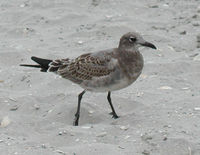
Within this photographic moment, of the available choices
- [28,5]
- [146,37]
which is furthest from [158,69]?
[28,5]

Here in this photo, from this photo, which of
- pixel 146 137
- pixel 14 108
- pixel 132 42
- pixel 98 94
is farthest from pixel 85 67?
pixel 146 137

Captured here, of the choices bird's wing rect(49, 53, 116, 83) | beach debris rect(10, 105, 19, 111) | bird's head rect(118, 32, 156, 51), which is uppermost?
bird's head rect(118, 32, 156, 51)

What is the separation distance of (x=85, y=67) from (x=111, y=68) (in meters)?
0.41

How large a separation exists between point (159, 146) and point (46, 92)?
214 cm

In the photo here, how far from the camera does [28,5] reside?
9.77 m

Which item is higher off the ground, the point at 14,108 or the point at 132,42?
the point at 132,42

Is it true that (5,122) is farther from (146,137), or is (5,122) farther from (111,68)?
(146,137)

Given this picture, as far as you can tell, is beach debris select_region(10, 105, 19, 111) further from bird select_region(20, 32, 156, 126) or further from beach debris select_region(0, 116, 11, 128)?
bird select_region(20, 32, 156, 126)

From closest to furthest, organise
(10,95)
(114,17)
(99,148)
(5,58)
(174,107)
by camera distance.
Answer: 1. (99,148)
2. (174,107)
3. (10,95)
4. (5,58)
5. (114,17)

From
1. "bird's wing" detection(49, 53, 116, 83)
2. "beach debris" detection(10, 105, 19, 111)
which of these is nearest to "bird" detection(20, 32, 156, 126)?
"bird's wing" detection(49, 53, 116, 83)

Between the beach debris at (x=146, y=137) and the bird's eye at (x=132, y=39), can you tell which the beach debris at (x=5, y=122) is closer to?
the beach debris at (x=146, y=137)

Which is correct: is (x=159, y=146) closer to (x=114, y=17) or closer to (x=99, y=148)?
(x=99, y=148)

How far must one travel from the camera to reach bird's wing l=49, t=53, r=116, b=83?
5.54 metres

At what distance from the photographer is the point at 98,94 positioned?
6426 mm
